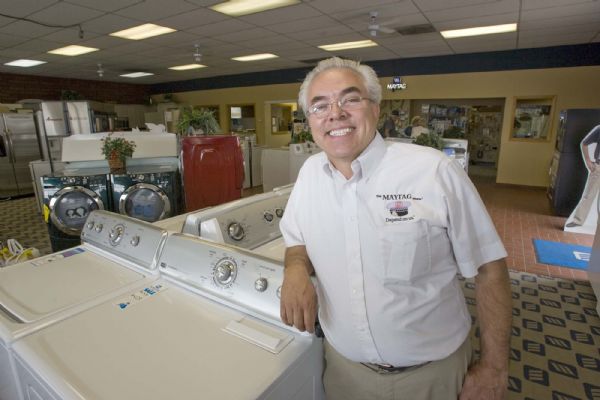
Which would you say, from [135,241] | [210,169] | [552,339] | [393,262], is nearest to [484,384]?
[393,262]

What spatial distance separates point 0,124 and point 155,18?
5041 mm

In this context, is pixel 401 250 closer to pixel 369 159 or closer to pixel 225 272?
pixel 369 159

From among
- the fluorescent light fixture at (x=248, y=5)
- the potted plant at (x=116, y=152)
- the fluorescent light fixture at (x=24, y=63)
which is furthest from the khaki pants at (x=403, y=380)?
the fluorescent light fixture at (x=24, y=63)

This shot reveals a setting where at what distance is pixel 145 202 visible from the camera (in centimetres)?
273

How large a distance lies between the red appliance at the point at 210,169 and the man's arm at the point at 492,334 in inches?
93.1

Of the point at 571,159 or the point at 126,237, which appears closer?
the point at 126,237

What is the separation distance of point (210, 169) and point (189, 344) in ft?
6.75

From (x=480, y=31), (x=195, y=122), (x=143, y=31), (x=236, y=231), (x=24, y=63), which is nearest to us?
(x=236, y=231)

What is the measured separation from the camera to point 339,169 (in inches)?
43.5

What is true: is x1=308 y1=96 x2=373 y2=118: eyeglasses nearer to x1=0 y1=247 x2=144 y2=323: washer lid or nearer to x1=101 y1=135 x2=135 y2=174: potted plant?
x1=0 y1=247 x2=144 y2=323: washer lid

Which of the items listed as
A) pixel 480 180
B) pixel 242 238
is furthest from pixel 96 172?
pixel 480 180

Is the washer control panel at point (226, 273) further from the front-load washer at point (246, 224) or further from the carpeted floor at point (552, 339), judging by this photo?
the carpeted floor at point (552, 339)

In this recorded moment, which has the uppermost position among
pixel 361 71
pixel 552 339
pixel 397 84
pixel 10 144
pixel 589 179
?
pixel 397 84

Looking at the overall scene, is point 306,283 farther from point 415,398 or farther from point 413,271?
point 415,398
